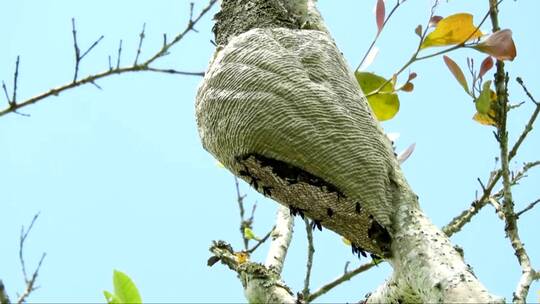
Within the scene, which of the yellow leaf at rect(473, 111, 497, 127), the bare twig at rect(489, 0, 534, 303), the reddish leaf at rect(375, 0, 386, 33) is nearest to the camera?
the bare twig at rect(489, 0, 534, 303)

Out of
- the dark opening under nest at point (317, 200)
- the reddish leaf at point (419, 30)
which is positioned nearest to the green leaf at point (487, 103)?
the reddish leaf at point (419, 30)

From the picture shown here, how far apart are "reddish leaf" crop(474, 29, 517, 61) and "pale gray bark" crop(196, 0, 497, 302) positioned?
462 mm

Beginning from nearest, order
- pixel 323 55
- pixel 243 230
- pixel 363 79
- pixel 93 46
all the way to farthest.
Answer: pixel 323 55 → pixel 363 79 → pixel 93 46 → pixel 243 230

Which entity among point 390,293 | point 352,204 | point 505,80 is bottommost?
point 390,293

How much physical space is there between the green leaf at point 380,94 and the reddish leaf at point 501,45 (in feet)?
1.08

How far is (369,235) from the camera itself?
131cm

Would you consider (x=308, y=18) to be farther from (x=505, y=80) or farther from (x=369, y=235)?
(x=369, y=235)

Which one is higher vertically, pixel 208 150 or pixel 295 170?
pixel 208 150

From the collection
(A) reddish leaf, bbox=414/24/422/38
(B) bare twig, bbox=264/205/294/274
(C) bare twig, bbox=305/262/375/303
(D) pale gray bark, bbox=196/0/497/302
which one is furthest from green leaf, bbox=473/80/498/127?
(C) bare twig, bbox=305/262/375/303

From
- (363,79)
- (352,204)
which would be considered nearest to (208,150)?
(352,204)

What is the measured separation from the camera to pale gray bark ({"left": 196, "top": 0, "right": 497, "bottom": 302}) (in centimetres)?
126

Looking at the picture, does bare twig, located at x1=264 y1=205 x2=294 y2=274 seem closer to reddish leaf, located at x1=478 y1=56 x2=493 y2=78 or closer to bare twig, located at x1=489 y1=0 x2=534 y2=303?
bare twig, located at x1=489 y1=0 x2=534 y2=303

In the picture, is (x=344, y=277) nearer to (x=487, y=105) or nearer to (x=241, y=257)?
(x=241, y=257)

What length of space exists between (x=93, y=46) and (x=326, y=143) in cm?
141
